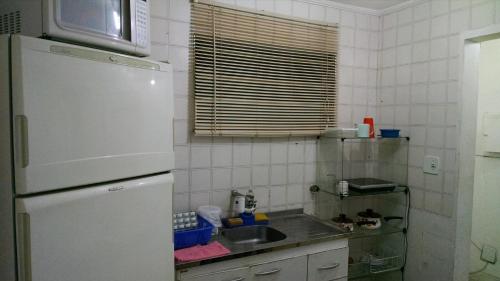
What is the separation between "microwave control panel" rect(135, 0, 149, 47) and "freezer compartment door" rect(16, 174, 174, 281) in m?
0.58

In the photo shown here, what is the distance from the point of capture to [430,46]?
84.5 inches

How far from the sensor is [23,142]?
92 cm

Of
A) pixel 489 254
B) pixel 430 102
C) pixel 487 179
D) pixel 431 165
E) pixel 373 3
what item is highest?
pixel 373 3

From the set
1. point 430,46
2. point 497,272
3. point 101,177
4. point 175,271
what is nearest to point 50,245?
point 101,177

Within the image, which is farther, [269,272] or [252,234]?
[252,234]

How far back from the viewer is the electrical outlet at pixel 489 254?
9.25 ft

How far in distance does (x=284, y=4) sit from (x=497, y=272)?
3018 mm

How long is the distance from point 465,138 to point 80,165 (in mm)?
2163

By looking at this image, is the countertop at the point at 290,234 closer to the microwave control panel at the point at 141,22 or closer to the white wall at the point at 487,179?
the microwave control panel at the point at 141,22

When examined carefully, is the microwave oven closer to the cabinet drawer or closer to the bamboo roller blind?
the bamboo roller blind

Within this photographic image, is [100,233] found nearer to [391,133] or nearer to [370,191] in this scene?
[370,191]

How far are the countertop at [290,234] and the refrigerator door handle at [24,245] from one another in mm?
640

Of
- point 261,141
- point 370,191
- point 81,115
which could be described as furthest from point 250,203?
point 81,115

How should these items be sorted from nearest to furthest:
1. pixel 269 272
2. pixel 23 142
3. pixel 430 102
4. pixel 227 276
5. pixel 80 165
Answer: pixel 23 142 → pixel 80 165 → pixel 227 276 → pixel 269 272 → pixel 430 102
